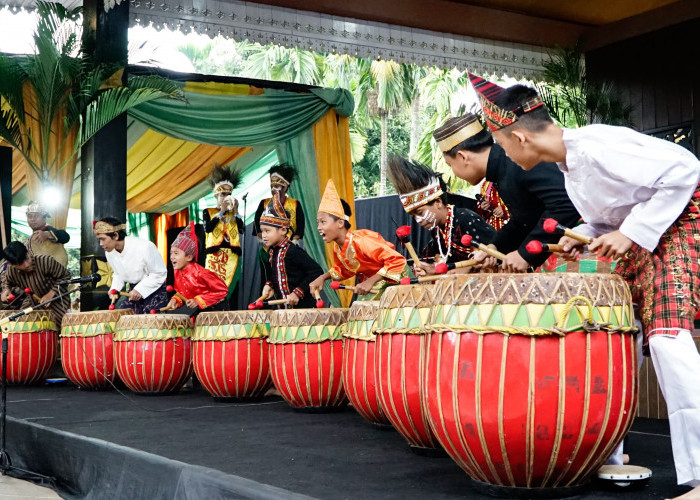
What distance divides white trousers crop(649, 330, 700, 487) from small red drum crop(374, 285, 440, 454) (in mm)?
783

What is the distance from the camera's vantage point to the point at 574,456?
1941mm

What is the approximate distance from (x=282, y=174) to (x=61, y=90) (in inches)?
92.3

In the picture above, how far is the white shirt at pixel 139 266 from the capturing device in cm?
609

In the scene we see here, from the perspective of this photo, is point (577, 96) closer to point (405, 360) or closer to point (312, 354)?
point (312, 354)

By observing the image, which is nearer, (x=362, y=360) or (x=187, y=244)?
(x=362, y=360)

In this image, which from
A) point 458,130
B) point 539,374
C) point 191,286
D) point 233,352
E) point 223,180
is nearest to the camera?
point 539,374

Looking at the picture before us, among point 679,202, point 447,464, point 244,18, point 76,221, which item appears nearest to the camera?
point 679,202

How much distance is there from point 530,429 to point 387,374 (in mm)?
934

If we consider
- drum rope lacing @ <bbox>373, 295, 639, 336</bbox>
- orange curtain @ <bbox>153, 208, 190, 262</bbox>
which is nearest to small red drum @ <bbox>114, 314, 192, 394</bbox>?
drum rope lacing @ <bbox>373, 295, 639, 336</bbox>

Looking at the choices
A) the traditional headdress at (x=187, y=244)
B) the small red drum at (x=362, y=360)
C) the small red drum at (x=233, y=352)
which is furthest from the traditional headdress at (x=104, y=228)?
the small red drum at (x=362, y=360)

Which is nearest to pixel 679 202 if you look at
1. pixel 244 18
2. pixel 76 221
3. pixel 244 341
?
pixel 244 341

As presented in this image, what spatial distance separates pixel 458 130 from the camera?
9.71 feet

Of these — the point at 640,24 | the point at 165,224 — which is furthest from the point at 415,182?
the point at 165,224

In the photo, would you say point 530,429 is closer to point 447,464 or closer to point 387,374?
point 447,464
